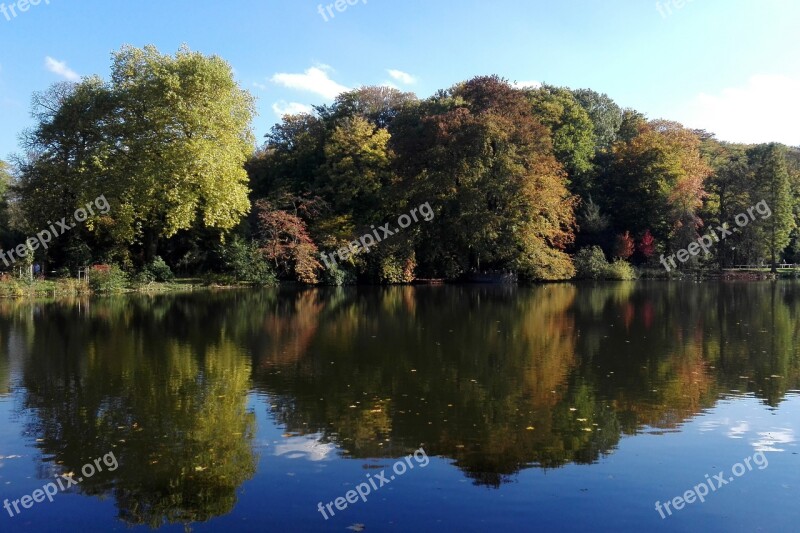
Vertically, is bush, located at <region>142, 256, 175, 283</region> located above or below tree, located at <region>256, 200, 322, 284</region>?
below

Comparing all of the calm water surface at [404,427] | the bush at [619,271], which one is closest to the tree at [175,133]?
the calm water surface at [404,427]

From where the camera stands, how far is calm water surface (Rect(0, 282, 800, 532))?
203 inches

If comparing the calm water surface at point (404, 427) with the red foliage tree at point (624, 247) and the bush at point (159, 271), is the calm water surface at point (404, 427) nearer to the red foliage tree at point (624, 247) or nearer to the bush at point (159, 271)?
the bush at point (159, 271)

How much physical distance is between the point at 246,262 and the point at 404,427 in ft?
100

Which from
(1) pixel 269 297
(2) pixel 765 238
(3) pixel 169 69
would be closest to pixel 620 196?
(2) pixel 765 238

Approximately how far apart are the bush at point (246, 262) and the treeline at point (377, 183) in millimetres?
101

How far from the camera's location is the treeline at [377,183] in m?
30.4

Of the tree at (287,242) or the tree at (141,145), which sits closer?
the tree at (141,145)

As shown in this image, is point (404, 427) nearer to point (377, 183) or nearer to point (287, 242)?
point (287, 242)

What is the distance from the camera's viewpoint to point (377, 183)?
40094mm

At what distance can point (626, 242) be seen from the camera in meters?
45.7

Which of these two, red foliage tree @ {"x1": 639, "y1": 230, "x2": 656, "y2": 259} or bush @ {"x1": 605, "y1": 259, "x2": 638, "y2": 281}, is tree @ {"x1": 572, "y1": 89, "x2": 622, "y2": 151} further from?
bush @ {"x1": 605, "y1": 259, "x2": 638, "y2": 281}

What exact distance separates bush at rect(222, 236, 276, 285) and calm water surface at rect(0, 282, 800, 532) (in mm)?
20729

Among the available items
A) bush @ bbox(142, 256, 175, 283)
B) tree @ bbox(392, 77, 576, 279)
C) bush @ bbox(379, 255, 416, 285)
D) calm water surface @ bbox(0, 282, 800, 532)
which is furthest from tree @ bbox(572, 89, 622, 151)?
calm water surface @ bbox(0, 282, 800, 532)
